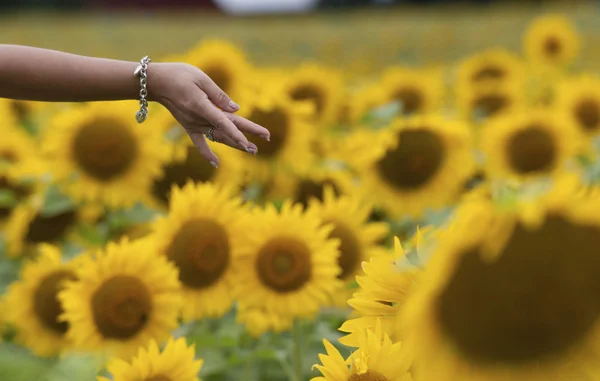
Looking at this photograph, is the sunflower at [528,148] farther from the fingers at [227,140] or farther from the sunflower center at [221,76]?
the fingers at [227,140]

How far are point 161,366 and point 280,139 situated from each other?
1.18 meters

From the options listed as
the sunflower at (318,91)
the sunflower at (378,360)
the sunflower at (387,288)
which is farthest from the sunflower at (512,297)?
the sunflower at (318,91)

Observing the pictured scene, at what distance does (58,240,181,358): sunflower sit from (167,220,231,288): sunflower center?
0.41 feet

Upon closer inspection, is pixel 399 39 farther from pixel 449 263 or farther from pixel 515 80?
pixel 449 263

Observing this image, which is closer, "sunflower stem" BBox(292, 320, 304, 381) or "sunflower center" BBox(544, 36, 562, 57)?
"sunflower stem" BBox(292, 320, 304, 381)

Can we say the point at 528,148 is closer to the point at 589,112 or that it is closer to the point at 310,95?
the point at 589,112

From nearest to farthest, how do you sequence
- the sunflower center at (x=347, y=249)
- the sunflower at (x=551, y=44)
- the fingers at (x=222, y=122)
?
the fingers at (x=222, y=122) < the sunflower center at (x=347, y=249) < the sunflower at (x=551, y=44)

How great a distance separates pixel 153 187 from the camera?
2.09 meters

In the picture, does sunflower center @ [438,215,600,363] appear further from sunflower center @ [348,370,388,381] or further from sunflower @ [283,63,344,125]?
sunflower @ [283,63,344,125]

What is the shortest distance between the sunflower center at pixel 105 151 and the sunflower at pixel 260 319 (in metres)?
0.65

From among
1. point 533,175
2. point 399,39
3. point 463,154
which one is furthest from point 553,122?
point 399,39

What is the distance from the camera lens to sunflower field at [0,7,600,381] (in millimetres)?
645

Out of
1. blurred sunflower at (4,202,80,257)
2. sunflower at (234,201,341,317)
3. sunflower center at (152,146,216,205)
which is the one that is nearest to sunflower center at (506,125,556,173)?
sunflower center at (152,146,216,205)

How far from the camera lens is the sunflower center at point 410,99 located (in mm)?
3297
